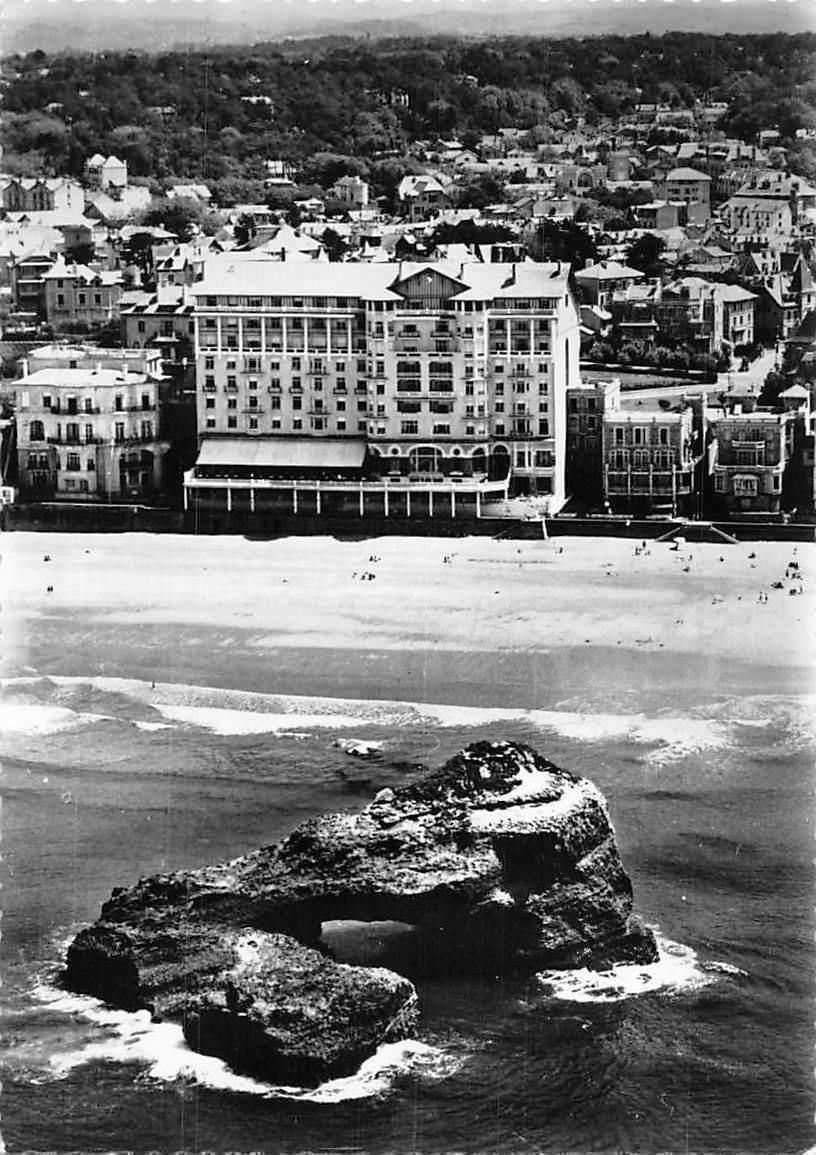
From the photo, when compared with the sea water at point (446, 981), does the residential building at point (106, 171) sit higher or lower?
higher

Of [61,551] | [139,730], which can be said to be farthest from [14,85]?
[139,730]

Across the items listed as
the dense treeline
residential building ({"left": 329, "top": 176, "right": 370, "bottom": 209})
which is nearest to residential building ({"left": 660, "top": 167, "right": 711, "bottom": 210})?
the dense treeline

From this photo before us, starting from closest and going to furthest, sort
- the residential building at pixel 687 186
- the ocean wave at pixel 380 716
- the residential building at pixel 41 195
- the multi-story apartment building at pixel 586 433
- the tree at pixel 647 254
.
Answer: the ocean wave at pixel 380 716
the residential building at pixel 41 195
the residential building at pixel 687 186
the multi-story apartment building at pixel 586 433
the tree at pixel 647 254

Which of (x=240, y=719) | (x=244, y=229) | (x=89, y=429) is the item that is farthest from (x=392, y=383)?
(x=240, y=719)

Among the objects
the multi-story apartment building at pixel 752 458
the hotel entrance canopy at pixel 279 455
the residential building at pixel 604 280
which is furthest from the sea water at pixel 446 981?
the residential building at pixel 604 280

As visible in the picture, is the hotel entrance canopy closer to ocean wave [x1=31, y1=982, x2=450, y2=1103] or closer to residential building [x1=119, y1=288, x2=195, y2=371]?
residential building [x1=119, y1=288, x2=195, y2=371]

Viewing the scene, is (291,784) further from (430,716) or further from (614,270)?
(614,270)

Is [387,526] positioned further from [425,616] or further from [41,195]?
[41,195]

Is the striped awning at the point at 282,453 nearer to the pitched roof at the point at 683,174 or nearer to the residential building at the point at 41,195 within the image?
the residential building at the point at 41,195
